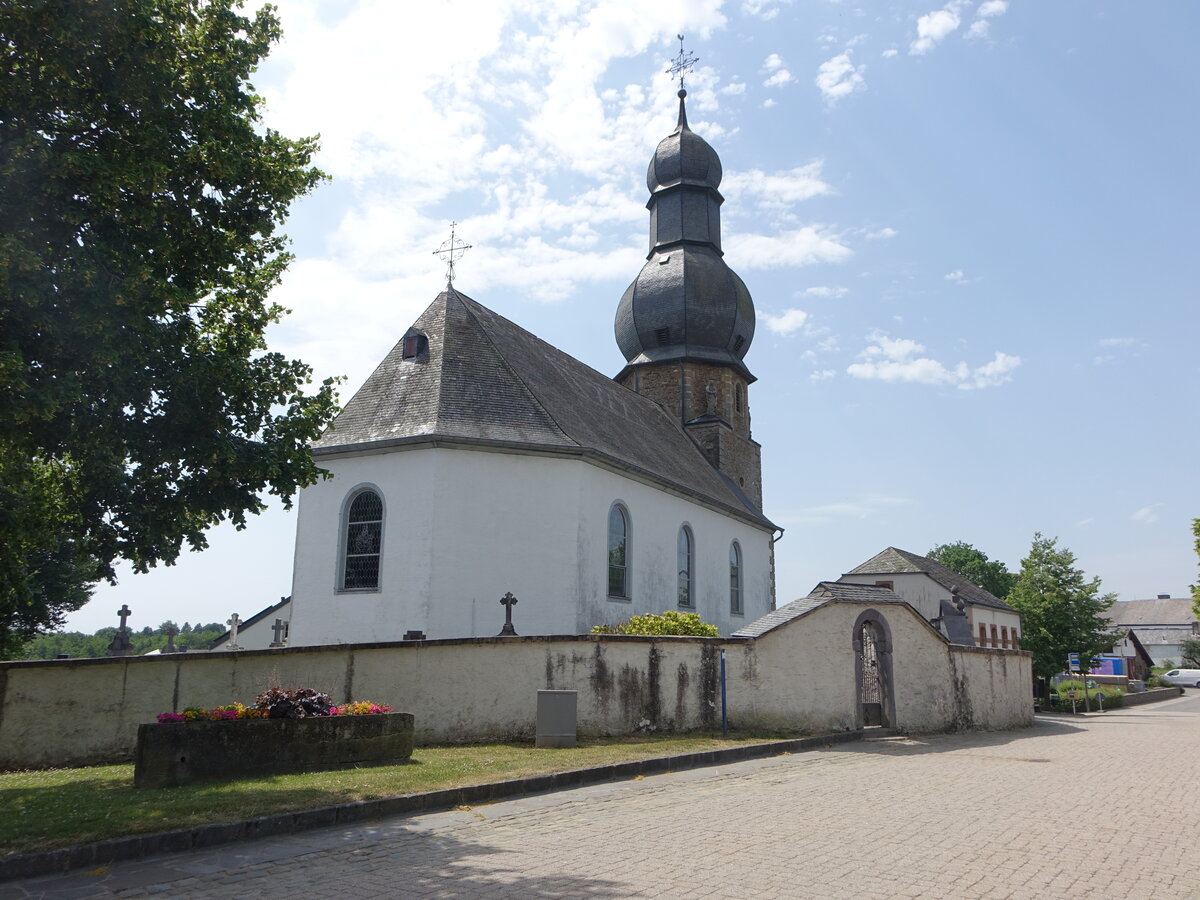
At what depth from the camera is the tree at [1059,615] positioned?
35.7 meters

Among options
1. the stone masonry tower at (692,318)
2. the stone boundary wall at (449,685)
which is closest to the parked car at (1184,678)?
the stone masonry tower at (692,318)

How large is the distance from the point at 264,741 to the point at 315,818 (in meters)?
2.47

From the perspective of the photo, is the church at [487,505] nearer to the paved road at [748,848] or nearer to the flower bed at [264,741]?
the flower bed at [264,741]

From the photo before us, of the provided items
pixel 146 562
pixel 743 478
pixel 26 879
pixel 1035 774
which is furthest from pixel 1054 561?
pixel 26 879

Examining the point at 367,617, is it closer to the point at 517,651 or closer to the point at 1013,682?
the point at 517,651

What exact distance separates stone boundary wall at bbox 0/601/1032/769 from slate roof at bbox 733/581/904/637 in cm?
37

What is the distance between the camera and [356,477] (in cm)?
2012

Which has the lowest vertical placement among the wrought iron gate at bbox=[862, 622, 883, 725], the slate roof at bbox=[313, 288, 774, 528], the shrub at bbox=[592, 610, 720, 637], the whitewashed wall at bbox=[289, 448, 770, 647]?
the wrought iron gate at bbox=[862, 622, 883, 725]

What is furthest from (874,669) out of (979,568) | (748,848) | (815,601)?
(979,568)

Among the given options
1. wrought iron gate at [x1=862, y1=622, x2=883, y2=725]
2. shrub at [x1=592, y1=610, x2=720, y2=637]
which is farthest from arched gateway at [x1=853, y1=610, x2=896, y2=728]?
shrub at [x1=592, y1=610, x2=720, y2=637]

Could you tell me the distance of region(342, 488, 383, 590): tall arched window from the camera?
1962 centimetres

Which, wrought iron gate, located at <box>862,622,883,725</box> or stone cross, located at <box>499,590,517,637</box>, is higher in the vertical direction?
stone cross, located at <box>499,590,517,637</box>

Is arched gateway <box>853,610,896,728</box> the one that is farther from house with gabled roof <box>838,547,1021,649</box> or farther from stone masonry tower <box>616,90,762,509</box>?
house with gabled roof <box>838,547,1021,649</box>

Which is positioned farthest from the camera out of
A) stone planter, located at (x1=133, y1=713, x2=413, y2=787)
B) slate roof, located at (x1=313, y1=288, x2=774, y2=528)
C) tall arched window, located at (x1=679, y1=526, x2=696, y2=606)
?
tall arched window, located at (x1=679, y1=526, x2=696, y2=606)
